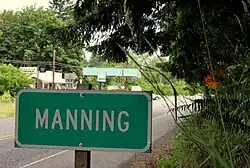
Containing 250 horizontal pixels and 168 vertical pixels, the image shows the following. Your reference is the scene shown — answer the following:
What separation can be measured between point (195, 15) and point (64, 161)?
16.4 feet

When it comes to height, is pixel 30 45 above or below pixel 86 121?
above

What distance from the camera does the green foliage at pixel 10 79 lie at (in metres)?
45.9

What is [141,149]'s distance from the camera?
2.14 metres

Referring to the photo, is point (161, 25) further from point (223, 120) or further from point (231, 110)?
point (223, 120)

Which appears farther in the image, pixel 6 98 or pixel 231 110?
pixel 6 98

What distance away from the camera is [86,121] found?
85.5 inches

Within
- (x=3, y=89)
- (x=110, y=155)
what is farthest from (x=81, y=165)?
(x=3, y=89)

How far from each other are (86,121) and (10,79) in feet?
149

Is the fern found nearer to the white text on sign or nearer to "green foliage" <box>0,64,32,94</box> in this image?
the white text on sign

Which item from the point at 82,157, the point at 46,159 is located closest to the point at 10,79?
the point at 46,159

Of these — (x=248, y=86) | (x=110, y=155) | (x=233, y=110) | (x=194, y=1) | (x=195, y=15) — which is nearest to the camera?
(x=233, y=110)

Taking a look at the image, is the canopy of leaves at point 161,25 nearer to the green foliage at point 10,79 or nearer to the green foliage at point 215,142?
the green foliage at point 215,142

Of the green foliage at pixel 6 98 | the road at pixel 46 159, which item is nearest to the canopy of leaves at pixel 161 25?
the road at pixel 46 159

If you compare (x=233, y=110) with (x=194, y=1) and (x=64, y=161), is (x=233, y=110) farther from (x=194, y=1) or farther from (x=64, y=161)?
(x=64, y=161)
